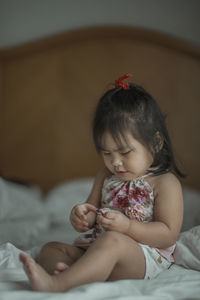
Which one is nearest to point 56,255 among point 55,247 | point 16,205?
point 55,247

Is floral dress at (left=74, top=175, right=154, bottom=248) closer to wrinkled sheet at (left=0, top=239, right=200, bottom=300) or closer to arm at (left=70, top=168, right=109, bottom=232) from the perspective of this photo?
arm at (left=70, top=168, right=109, bottom=232)

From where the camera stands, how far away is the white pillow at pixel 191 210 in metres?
1.27

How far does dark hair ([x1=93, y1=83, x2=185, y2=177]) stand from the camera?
846 mm

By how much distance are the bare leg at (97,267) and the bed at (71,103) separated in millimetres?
732

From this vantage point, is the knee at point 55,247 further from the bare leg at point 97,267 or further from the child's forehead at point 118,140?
the child's forehead at point 118,140

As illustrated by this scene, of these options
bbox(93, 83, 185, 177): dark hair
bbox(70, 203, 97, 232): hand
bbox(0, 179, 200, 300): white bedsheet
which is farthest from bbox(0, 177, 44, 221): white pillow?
bbox(93, 83, 185, 177): dark hair

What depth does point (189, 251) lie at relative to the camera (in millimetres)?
886

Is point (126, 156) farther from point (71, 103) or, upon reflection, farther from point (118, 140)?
point (71, 103)

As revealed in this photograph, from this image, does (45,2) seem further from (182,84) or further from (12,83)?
(182,84)

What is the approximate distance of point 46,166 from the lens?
212 centimetres

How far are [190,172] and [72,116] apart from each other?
2.60ft

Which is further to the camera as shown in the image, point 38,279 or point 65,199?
point 65,199

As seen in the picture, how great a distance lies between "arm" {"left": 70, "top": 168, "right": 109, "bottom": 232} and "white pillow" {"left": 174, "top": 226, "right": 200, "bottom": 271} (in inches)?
9.9

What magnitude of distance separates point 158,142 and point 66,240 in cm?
53
